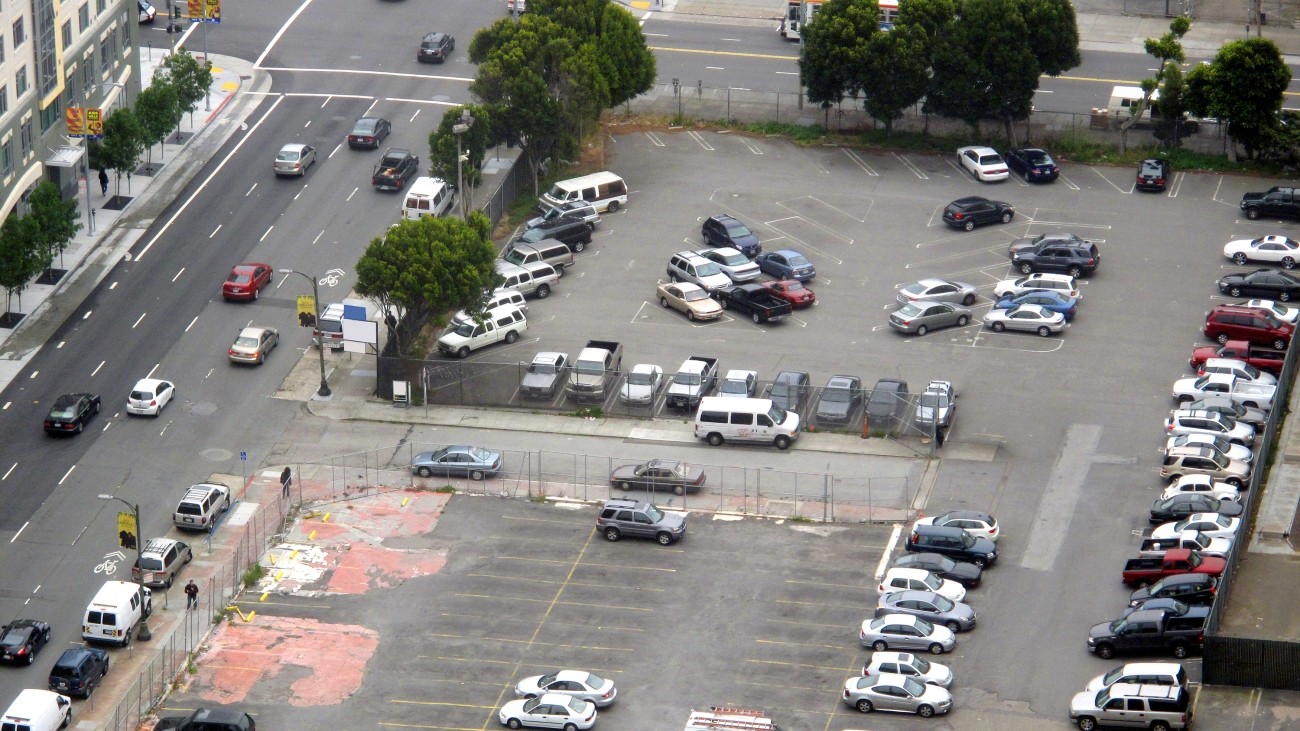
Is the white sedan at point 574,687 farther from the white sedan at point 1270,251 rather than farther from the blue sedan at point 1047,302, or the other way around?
the white sedan at point 1270,251

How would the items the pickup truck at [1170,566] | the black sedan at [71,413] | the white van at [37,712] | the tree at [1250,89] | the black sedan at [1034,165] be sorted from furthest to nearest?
1. the black sedan at [1034,165]
2. the tree at [1250,89]
3. the black sedan at [71,413]
4. the pickup truck at [1170,566]
5. the white van at [37,712]

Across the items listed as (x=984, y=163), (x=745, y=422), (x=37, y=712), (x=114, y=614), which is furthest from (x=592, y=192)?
(x=37, y=712)

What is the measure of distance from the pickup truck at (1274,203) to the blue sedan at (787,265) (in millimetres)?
23605

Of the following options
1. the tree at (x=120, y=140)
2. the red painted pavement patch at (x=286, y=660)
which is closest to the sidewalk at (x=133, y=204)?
the tree at (x=120, y=140)

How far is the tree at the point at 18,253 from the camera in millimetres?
96875

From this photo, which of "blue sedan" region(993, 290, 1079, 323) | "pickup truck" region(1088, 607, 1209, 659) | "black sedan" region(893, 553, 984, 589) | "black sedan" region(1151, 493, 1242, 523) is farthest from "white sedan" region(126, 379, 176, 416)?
"black sedan" region(1151, 493, 1242, 523)

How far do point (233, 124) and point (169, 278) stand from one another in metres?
19.6

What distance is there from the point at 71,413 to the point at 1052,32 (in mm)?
56791

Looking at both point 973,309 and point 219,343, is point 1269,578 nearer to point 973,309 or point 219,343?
point 973,309

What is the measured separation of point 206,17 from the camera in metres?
126

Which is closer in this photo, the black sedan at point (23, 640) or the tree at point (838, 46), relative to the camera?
the black sedan at point (23, 640)

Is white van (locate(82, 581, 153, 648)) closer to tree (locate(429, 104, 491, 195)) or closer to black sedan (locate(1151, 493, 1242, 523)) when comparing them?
tree (locate(429, 104, 491, 195))

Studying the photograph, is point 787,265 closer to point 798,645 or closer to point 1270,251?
point 1270,251

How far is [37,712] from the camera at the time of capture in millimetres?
69938
